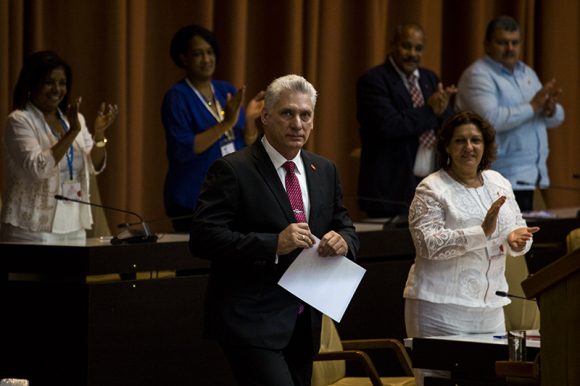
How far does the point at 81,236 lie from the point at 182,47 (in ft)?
3.61

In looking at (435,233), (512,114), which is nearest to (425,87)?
(512,114)

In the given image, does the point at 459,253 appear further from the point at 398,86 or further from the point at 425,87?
the point at 425,87

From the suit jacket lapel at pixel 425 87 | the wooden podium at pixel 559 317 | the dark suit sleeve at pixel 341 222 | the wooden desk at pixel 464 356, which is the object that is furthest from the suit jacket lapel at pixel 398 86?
Answer: the wooden podium at pixel 559 317

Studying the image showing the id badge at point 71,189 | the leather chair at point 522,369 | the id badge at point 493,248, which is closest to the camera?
the leather chair at point 522,369

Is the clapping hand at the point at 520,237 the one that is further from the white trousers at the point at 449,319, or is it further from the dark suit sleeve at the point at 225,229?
the dark suit sleeve at the point at 225,229

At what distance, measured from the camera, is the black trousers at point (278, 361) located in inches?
147

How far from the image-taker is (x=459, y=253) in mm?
4797

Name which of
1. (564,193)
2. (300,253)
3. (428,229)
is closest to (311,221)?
(300,253)

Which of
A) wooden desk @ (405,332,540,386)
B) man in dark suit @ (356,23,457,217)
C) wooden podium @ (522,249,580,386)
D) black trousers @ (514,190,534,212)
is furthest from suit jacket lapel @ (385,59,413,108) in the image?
wooden podium @ (522,249,580,386)

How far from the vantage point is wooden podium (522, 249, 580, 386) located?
3357mm

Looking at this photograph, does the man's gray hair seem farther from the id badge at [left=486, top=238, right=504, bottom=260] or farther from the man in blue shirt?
the man in blue shirt

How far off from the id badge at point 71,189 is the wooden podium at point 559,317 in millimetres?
2807

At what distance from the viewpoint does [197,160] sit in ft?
20.2

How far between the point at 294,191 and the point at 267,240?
27cm
